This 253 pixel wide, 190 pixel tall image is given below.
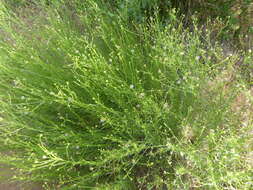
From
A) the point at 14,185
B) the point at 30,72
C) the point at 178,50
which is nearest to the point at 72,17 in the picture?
the point at 30,72

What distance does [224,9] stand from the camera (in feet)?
8.25

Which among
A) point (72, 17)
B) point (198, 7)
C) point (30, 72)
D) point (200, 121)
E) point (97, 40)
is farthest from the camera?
point (72, 17)

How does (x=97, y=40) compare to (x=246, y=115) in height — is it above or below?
above

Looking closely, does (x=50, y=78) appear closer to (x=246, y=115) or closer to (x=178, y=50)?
(x=178, y=50)

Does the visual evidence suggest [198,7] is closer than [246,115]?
No

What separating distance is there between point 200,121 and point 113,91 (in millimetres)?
Answer: 772

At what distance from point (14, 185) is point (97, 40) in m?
1.91

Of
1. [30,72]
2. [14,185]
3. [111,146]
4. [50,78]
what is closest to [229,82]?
[111,146]

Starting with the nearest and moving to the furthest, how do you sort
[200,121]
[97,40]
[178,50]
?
[178,50]
[200,121]
[97,40]

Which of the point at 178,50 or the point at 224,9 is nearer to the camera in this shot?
the point at 178,50

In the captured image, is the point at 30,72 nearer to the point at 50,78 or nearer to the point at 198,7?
the point at 50,78

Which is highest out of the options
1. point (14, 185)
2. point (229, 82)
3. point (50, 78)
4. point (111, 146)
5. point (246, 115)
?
point (50, 78)

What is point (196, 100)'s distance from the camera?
6.11 feet

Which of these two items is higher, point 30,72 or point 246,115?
point 30,72
